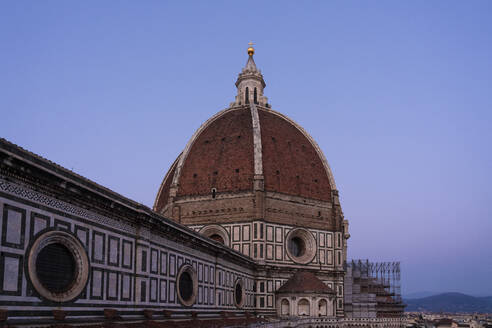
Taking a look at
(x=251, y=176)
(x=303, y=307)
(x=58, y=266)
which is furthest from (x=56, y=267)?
(x=251, y=176)

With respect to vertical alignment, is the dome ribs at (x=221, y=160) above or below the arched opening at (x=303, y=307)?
above

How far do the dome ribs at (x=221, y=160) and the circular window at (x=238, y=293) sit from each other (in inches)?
549

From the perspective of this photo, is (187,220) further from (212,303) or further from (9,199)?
(9,199)

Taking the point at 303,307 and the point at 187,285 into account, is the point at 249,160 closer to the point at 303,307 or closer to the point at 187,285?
the point at 303,307

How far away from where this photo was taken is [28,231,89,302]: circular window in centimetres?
1928

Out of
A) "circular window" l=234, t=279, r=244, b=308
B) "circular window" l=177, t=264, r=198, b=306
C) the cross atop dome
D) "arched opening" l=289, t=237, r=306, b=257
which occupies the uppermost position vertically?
the cross atop dome

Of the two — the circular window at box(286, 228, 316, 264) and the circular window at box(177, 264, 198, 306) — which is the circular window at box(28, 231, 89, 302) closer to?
the circular window at box(177, 264, 198, 306)

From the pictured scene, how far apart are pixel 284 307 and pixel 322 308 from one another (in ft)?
12.9

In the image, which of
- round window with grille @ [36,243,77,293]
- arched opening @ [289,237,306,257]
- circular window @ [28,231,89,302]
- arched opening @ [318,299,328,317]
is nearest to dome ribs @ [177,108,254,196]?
arched opening @ [289,237,306,257]

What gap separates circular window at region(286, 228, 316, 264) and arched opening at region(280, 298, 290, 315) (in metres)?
4.71

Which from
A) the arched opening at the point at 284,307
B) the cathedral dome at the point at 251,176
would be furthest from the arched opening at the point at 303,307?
the cathedral dome at the point at 251,176

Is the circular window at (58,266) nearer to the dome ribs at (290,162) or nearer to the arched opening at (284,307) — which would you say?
the arched opening at (284,307)

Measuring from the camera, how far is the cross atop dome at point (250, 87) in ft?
244

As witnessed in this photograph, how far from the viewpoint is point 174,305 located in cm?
3250
